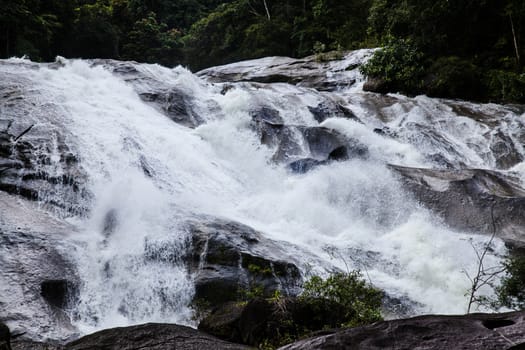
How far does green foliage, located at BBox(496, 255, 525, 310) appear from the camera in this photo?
23.5ft

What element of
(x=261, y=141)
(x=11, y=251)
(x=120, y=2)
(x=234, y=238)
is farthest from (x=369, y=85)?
(x=120, y=2)

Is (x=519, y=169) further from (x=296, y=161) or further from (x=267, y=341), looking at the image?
(x=267, y=341)

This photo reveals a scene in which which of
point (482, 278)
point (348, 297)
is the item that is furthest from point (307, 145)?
point (348, 297)

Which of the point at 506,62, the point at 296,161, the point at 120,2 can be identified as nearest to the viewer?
the point at 296,161

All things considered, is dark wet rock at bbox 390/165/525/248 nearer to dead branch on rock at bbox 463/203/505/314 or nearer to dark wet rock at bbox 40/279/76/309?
dead branch on rock at bbox 463/203/505/314

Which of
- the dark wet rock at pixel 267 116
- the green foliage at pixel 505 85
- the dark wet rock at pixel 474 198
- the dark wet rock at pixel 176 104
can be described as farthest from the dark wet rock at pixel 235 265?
the green foliage at pixel 505 85

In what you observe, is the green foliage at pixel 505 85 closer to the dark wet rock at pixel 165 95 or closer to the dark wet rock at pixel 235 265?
the dark wet rock at pixel 165 95

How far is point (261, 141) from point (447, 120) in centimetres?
653

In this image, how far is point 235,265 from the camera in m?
8.29

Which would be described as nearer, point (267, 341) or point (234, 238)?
point (267, 341)

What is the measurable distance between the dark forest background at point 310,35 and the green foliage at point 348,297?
46.5ft

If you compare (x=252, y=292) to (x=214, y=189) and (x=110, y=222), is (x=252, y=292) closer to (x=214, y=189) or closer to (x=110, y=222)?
(x=110, y=222)

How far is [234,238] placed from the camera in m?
8.79

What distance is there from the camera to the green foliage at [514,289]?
23.5ft
